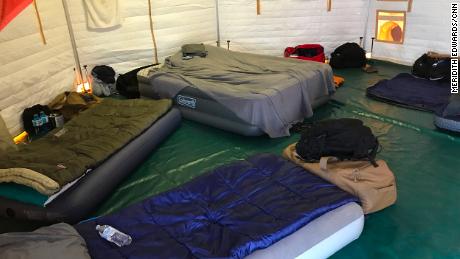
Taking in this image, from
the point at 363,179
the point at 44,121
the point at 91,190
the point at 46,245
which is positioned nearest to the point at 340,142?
the point at 363,179

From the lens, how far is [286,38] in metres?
5.72

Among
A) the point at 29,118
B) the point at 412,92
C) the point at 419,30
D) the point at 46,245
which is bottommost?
the point at 412,92

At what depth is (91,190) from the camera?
233cm

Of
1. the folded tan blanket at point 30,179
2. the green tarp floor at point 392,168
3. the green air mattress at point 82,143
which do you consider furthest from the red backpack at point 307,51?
the folded tan blanket at point 30,179

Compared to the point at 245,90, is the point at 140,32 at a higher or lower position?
higher

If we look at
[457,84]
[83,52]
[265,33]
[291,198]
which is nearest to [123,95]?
[83,52]

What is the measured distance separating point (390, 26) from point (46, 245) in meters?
5.40

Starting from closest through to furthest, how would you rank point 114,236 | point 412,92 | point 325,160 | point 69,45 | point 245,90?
point 114,236 < point 325,160 < point 245,90 < point 412,92 < point 69,45

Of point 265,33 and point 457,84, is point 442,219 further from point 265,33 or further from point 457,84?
point 265,33

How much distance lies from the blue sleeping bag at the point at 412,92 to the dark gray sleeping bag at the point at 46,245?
3.49 meters

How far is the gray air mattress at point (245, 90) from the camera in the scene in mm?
3275

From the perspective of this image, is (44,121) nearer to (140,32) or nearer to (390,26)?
(140,32)

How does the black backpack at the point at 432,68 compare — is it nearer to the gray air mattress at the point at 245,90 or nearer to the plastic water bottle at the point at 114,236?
the gray air mattress at the point at 245,90

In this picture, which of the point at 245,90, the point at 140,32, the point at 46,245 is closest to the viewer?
the point at 46,245
